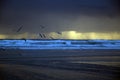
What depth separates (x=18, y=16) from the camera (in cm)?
107

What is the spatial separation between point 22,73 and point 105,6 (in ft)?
1.69

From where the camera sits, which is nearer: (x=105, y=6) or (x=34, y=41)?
(x=105, y=6)

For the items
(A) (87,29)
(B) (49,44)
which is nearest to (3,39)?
(B) (49,44)

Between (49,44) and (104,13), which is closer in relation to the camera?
(104,13)

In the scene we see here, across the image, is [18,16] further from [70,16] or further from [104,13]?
[104,13]

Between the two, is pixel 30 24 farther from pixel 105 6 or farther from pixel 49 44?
pixel 105 6

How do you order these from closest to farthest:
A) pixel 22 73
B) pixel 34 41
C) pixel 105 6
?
pixel 22 73 → pixel 105 6 → pixel 34 41

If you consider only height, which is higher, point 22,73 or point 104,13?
point 104,13

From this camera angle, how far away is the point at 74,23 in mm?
1099

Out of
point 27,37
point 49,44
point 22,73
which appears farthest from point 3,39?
point 22,73

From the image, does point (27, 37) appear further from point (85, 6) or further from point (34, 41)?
point (85, 6)

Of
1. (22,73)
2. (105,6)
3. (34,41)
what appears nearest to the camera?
(22,73)

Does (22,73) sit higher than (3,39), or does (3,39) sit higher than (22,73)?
(3,39)

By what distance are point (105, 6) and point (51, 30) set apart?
231 millimetres
